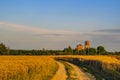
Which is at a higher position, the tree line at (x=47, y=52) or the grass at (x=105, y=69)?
the tree line at (x=47, y=52)

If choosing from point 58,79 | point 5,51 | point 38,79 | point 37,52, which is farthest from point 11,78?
point 37,52

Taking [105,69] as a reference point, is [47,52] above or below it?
above

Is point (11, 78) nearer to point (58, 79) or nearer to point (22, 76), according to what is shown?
point (22, 76)

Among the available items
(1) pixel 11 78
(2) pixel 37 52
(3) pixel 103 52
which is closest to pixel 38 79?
(1) pixel 11 78

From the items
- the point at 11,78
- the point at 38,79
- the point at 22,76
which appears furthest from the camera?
the point at 38,79

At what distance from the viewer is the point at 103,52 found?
168 m

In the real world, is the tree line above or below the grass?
above

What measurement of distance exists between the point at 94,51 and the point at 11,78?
149 m

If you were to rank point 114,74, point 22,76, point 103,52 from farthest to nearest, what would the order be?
point 103,52
point 114,74
point 22,76

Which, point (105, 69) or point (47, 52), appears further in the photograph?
point (47, 52)

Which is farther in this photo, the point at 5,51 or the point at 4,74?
the point at 5,51

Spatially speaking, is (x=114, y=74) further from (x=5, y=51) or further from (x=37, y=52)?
(x=37, y=52)

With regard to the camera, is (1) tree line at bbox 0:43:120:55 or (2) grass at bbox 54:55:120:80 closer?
(2) grass at bbox 54:55:120:80

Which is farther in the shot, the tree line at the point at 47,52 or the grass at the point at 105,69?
the tree line at the point at 47,52
